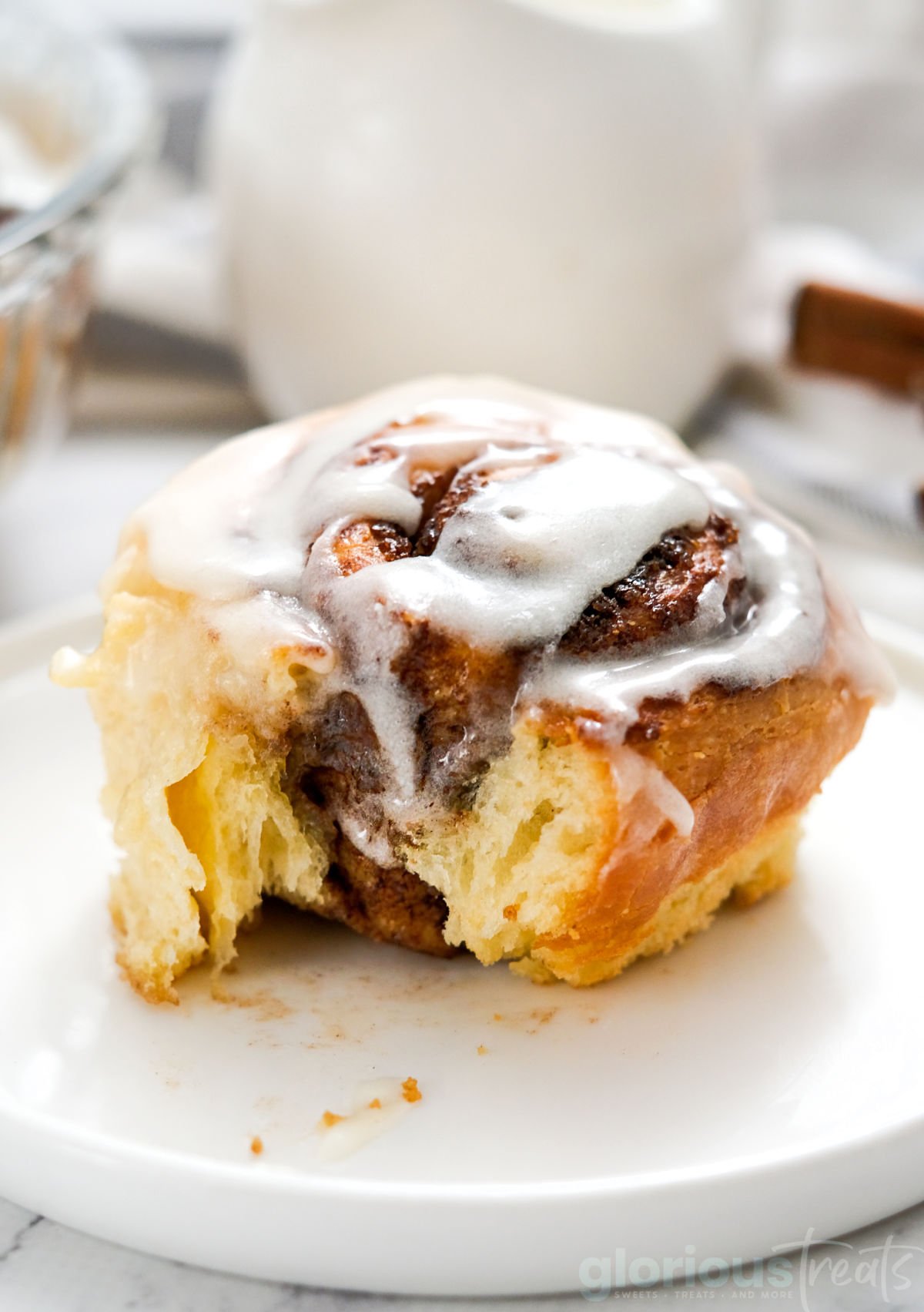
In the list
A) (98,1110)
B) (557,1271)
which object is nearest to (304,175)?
(98,1110)

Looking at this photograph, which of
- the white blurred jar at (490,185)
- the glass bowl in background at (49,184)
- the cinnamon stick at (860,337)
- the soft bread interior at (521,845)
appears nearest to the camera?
the soft bread interior at (521,845)

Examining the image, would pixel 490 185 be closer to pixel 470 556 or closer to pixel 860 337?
pixel 860 337

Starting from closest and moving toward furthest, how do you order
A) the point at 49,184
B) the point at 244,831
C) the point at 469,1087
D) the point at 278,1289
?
the point at 278,1289 < the point at 469,1087 < the point at 244,831 < the point at 49,184

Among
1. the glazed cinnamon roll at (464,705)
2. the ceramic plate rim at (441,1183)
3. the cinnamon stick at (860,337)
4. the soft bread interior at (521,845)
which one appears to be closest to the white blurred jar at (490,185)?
the cinnamon stick at (860,337)

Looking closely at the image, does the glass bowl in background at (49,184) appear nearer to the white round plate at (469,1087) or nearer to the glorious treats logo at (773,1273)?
the white round plate at (469,1087)

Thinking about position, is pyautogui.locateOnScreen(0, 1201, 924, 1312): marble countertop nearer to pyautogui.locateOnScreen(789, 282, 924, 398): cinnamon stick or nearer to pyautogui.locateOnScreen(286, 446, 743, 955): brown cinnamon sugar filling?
pyautogui.locateOnScreen(286, 446, 743, 955): brown cinnamon sugar filling

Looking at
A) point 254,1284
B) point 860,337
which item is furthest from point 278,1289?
point 860,337
